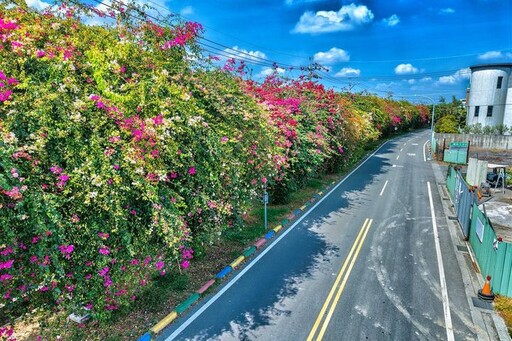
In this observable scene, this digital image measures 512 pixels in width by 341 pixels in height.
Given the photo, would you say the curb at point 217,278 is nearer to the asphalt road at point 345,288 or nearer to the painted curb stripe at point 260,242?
the painted curb stripe at point 260,242

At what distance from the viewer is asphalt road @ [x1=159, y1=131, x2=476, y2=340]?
7.51m

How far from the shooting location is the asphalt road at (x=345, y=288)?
751 cm

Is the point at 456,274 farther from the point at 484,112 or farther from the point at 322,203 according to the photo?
the point at 484,112

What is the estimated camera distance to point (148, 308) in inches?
309

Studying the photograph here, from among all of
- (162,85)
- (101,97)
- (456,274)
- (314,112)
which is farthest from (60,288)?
(314,112)

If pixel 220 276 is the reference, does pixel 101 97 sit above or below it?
above

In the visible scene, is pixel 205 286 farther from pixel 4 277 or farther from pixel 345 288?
pixel 4 277

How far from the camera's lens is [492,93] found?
41.5 m

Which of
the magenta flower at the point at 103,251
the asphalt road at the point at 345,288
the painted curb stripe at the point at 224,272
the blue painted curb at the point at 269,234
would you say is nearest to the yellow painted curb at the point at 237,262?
the painted curb stripe at the point at 224,272

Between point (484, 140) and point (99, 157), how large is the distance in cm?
4402

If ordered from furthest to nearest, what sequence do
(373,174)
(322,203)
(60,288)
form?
1. (373,174)
2. (322,203)
3. (60,288)

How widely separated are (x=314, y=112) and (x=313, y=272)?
12150 millimetres

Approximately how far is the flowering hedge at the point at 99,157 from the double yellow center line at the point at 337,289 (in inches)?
133

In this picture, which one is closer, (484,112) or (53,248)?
(53,248)
